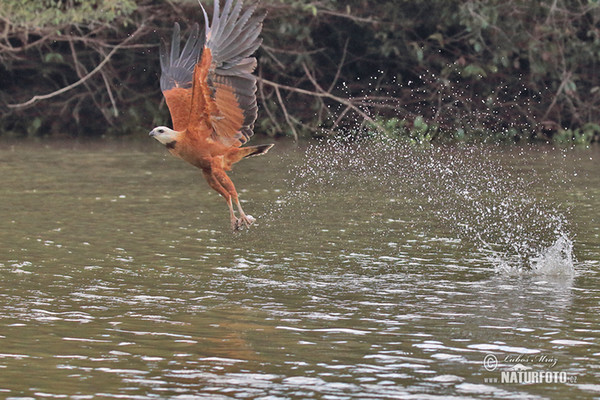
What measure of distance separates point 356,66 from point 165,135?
15047mm

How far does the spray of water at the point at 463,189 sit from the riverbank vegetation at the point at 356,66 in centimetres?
163

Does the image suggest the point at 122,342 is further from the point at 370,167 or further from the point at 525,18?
the point at 525,18

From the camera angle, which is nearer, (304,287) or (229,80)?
(304,287)

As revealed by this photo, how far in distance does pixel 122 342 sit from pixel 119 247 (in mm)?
3557

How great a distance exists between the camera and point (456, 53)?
22.3 metres

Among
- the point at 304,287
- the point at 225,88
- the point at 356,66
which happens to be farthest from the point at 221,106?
the point at 356,66

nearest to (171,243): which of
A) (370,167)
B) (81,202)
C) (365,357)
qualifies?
(81,202)

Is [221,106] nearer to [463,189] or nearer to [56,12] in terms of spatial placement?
[463,189]

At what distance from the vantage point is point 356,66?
76.1 ft

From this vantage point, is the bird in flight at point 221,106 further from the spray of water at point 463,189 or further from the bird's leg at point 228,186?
the spray of water at point 463,189

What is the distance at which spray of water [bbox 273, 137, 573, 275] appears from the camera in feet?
32.9

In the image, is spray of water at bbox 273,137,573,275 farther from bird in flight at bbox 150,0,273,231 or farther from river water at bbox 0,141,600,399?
bird in flight at bbox 150,0,273,231

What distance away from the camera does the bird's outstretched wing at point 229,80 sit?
863 cm

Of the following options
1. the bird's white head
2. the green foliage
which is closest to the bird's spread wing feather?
the bird's white head
